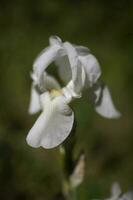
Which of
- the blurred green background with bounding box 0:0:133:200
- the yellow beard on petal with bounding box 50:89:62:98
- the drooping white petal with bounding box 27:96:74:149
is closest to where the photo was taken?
the drooping white petal with bounding box 27:96:74:149

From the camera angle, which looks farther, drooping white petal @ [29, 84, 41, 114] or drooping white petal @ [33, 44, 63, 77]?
drooping white petal @ [29, 84, 41, 114]

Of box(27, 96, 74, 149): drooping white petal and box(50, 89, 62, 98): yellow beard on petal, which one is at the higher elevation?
box(50, 89, 62, 98): yellow beard on petal

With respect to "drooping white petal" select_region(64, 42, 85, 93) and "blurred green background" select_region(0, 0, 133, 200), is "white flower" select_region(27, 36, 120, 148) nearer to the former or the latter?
"drooping white petal" select_region(64, 42, 85, 93)

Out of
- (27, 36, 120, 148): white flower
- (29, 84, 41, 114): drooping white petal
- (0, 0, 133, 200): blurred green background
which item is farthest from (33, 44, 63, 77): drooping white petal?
(0, 0, 133, 200): blurred green background

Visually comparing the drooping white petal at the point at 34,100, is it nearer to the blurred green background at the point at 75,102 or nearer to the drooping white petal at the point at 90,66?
the drooping white petal at the point at 90,66

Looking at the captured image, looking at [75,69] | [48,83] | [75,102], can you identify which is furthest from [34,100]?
[75,102]

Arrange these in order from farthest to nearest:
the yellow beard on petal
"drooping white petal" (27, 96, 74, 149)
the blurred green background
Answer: the blurred green background
the yellow beard on petal
"drooping white petal" (27, 96, 74, 149)

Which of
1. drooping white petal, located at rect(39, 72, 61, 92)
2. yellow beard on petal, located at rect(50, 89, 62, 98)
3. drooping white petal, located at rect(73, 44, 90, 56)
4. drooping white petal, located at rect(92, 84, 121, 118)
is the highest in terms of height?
drooping white petal, located at rect(73, 44, 90, 56)
